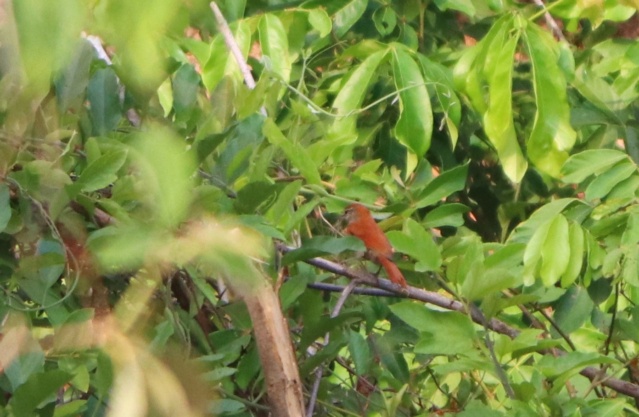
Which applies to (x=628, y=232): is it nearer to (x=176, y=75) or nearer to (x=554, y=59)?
(x=554, y=59)

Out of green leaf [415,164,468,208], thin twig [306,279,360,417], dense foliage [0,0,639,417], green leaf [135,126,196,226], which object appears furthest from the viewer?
green leaf [415,164,468,208]

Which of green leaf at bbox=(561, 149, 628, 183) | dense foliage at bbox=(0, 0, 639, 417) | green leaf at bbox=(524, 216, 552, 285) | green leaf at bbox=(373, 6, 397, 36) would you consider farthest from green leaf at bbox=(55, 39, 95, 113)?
green leaf at bbox=(373, 6, 397, 36)

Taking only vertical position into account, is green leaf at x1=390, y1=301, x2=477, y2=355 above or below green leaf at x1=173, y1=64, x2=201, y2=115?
below

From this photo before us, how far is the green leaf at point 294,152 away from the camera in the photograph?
3.43 feet

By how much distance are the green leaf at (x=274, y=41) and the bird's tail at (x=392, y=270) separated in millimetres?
601

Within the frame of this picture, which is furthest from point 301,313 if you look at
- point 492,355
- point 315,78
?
point 315,78

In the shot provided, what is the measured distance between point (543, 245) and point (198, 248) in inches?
34.0

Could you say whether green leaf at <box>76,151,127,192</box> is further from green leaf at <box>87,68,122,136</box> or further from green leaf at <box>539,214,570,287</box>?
green leaf at <box>539,214,570,287</box>

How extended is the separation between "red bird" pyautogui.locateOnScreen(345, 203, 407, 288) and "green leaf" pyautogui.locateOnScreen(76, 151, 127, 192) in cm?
41

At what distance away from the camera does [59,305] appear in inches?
36.6

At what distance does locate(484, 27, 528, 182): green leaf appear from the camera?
1.70 metres

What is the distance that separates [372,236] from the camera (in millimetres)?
1235

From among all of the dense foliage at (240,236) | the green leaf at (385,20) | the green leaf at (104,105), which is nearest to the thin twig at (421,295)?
the dense foliage at (240,236)

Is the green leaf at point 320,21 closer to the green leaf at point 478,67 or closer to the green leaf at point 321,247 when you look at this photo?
the green leaf at point 478,67
